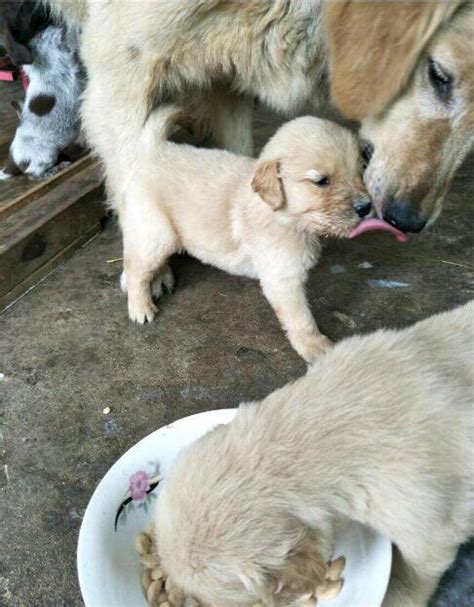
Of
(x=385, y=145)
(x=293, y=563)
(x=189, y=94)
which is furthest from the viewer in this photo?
(x=189, y=94)

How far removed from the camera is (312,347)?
5.42 ft

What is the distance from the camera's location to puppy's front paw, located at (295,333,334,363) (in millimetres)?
1647

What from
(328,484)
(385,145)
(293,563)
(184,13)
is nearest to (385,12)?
(385,145)

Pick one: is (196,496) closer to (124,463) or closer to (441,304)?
(124,463)

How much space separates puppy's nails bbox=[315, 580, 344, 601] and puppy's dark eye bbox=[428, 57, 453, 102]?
3.78 ft

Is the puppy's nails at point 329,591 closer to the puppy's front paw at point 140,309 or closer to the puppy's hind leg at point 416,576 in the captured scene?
the puppy's hind leg at point 416,576

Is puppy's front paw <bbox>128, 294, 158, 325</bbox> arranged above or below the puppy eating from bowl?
below

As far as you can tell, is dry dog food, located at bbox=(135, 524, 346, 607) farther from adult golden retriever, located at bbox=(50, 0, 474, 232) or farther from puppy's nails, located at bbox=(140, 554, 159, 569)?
adult golden retriever, located at bbox=(50, 0, 474, 232)

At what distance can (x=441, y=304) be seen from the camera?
1.86 metres

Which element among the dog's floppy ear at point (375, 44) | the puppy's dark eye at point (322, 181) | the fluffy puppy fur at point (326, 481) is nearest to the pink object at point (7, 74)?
the dog's floppy ear at point (375, 44)

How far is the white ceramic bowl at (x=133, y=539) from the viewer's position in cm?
101

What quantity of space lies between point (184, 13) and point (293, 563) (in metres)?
1.44

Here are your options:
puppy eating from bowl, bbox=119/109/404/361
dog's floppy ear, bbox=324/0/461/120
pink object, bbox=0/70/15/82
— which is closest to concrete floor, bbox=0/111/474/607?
puppy eating from bowl, bbox=119/109/404/361

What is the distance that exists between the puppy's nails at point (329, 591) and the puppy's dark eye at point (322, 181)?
87 cm
